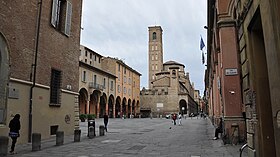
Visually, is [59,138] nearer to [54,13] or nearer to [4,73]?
[4,73]

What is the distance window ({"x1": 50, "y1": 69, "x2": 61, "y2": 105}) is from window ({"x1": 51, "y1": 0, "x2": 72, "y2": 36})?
278 cm

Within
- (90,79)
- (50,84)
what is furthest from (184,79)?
(50,84)

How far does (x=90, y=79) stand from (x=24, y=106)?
117 ft

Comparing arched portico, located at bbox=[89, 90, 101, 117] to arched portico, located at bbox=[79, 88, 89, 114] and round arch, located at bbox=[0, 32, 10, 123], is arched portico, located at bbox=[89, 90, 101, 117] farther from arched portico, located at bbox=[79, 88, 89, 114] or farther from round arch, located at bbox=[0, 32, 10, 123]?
round arch, located at bbox=[0, 32, 10, 123]

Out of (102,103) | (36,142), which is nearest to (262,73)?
(36,142)

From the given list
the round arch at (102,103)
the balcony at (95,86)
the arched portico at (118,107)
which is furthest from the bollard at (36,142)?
the arched portico at (118,107)

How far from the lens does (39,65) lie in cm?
1396

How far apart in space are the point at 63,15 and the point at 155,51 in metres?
93.9

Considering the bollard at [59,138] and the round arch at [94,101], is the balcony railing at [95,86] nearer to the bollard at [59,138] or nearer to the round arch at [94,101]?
the round arch at [94,101]

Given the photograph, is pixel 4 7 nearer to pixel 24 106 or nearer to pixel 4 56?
pixel 4 56

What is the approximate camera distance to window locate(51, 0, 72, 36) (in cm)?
1625

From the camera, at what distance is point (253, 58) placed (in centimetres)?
572

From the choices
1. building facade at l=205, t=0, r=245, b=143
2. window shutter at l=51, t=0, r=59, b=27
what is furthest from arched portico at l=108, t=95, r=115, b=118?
building facade at l=205, t=0, r=245, b=143

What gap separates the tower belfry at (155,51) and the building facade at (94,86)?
48346mm
